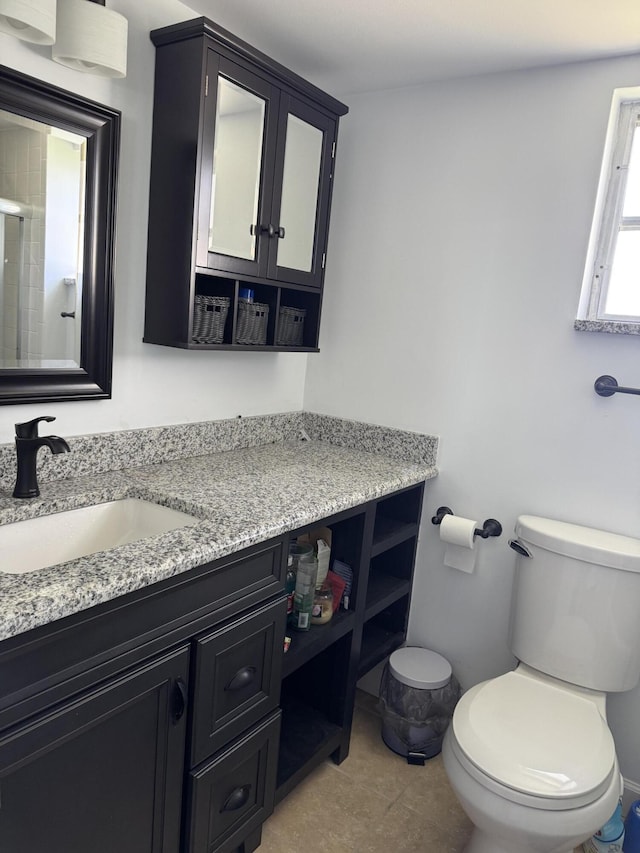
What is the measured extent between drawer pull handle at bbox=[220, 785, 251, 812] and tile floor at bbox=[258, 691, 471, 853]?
0.26m

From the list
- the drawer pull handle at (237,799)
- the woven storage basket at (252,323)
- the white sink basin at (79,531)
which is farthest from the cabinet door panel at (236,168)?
the drawer pull handle at (237,799)

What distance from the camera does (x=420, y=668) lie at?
6.70 feet

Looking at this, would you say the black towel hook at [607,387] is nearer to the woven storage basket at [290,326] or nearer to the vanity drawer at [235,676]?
the woven storage basket at [290,326]

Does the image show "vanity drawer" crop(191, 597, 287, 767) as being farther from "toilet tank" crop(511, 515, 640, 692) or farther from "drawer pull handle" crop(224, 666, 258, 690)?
"toilet tank" crop(511, 515, 640, 692)

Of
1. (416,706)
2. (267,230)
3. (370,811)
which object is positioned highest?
(267,230)

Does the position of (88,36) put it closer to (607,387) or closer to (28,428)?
(28,428)

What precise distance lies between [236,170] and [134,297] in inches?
17.7

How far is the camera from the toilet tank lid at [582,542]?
1657 mm

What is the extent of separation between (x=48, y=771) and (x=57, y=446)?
25.3 inches

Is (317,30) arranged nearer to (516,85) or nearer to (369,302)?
(516,85)

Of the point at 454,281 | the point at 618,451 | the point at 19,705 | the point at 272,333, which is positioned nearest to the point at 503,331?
the point at 454,281

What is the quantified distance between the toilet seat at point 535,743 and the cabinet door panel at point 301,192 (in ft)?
4.41

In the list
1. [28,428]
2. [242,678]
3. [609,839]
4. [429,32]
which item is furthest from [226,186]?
[609,839]

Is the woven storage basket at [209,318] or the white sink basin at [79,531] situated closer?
the white sink basin at [79,531]
